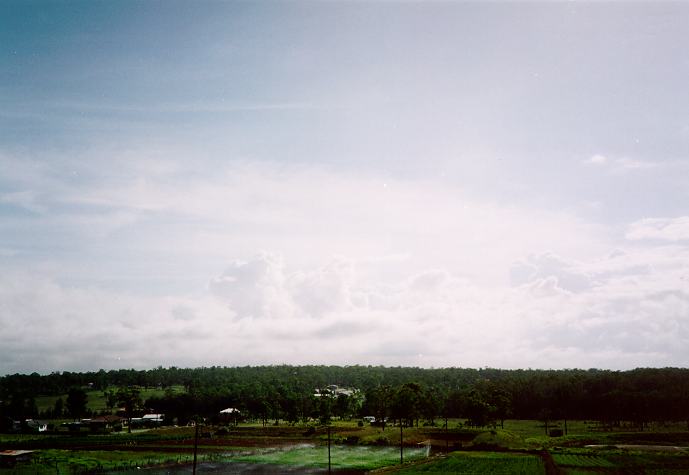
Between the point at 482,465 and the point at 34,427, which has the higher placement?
the point at 482,465

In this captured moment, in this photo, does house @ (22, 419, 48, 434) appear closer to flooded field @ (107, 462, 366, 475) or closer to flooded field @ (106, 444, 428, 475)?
flooded field @ (106, 444, 428, 475)

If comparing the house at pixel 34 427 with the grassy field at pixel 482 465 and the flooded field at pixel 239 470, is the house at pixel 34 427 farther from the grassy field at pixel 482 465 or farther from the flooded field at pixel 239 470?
the grassy field at pixel 482 465

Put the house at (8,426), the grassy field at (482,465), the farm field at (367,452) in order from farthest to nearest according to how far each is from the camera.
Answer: the house at (8,426)
the farm field at (367,452)
the grassy field at (482,465)

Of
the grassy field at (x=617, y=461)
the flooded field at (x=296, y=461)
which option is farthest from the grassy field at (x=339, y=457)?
the grassy field at (x=617, y=461)

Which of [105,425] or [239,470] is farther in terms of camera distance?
[105,425]

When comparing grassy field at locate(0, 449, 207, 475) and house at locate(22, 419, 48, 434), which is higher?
grassy field at locate(0, 449, 207, 475)

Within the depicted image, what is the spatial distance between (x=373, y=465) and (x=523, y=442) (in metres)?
45.4

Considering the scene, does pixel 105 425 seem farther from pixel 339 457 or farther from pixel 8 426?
pixel 339 457

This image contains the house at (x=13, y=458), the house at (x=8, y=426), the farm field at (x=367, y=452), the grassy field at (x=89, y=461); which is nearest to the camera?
the farm field at (x=367, y=452)

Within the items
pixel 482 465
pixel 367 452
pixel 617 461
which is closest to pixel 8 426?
pixel 367 452

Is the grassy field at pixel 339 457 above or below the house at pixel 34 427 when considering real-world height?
above

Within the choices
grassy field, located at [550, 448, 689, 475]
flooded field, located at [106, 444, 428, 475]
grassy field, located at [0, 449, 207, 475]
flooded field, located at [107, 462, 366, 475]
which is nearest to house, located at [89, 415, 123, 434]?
grassy field, located at [0, 449, 207, 475]

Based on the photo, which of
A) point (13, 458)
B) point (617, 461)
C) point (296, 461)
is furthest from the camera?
point (13, 458)

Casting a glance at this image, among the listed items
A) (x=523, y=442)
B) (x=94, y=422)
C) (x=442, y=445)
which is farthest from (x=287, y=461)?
(x=94, y=422)
